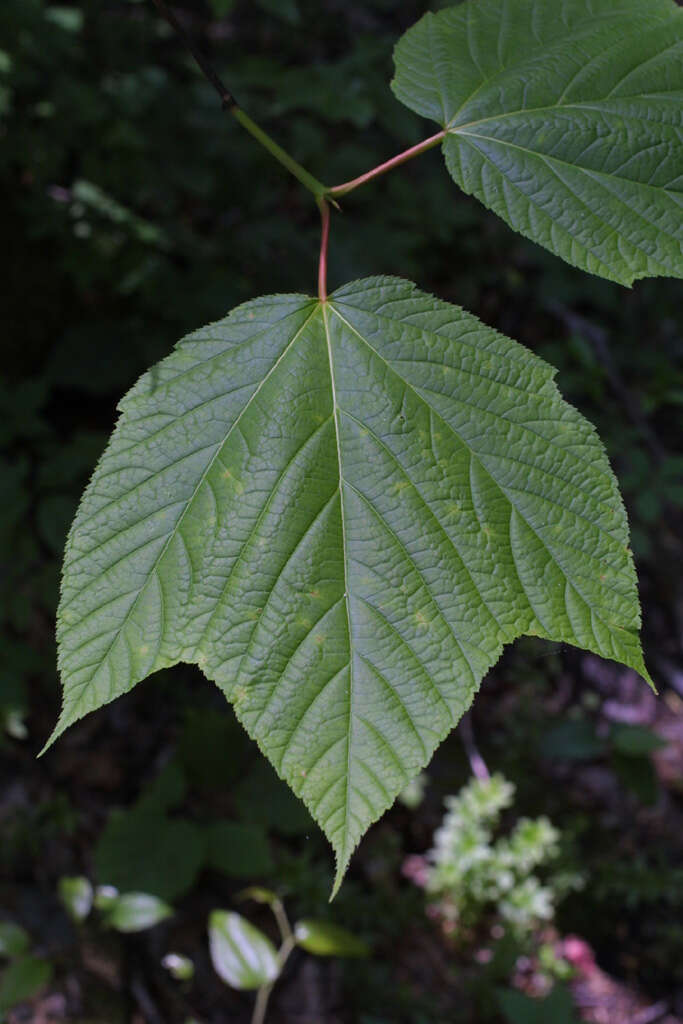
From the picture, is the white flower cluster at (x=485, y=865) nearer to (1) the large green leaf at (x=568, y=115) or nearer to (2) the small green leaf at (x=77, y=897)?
(2) the small green leaf at (x=77, y=897)

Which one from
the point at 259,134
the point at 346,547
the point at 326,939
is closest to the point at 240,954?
the point at 326,939

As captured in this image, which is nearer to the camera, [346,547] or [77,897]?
[346,547]

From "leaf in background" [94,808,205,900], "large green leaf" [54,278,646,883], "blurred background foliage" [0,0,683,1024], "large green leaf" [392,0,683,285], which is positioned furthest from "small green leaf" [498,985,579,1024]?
"large green leaf" [392,0,683,285]

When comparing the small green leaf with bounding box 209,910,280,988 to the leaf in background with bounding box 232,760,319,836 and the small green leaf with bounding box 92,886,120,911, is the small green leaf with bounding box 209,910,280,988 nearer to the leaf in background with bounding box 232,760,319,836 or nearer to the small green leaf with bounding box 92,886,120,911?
the small green leaf with bounding box 92,886,120,911

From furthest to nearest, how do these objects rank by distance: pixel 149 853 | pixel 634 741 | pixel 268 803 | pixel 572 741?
pixel 572 741
pixel 634 741
pixel 268 803
pixel 149 853

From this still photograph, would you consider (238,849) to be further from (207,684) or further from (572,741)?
(572,741)

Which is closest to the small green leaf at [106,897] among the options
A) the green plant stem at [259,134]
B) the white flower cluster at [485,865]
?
the white flower cluster at [485,865]
